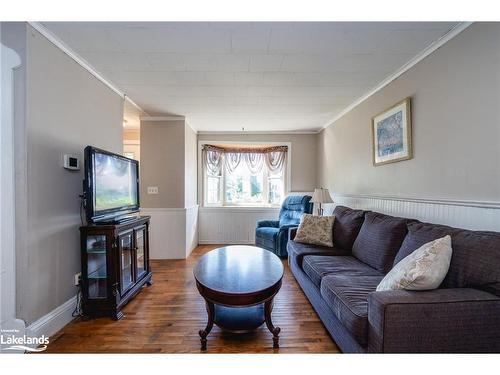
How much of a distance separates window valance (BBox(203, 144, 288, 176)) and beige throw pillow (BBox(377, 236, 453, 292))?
3755mm

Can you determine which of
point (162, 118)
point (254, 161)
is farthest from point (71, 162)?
point (254, 161)

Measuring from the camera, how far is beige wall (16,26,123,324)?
173 centimetres

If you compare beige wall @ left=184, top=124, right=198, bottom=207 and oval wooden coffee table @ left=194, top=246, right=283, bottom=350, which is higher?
beige wall @ left=184, top=124, right=198, bottom=207

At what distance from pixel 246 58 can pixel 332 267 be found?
82.6 inches

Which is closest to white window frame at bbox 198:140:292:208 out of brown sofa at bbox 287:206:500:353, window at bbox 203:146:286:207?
window at bbox 203:146:286:207

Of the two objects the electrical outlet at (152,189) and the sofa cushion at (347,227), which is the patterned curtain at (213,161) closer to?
the electrical outlet at (152,189)

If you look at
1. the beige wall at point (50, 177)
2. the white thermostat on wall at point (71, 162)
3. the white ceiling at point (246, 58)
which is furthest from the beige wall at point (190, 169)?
the white thermostat on wall at point (71, 162)

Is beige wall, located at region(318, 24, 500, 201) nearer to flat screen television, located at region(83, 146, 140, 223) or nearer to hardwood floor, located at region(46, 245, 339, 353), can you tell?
hardwood floor, located at region(46, 245, 339, 353)

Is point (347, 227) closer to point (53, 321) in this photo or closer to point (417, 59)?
point (417, 59)

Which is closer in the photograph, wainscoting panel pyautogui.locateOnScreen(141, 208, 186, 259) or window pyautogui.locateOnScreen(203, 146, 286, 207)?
wainscoting panel pyautogui.locateOnScreen(141, 208, 186, 259)

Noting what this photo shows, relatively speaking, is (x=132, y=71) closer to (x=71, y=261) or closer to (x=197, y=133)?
(x=71, y=261)

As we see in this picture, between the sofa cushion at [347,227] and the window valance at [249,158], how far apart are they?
7.69ft

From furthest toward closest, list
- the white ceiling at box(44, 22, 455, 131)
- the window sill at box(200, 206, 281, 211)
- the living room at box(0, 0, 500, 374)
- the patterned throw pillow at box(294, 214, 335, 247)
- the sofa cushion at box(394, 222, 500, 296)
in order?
the window sill at box(200, 206, 281, 211) → the patterned throw pillow at box(294, 214, 335, 247) → the white ceiling at box(44, 22, 455, 131) → the living room at box(0, 0, 500, 374) → the sofa cushion at box(394, 222, 500, 296)

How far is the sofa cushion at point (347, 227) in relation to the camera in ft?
8.66
